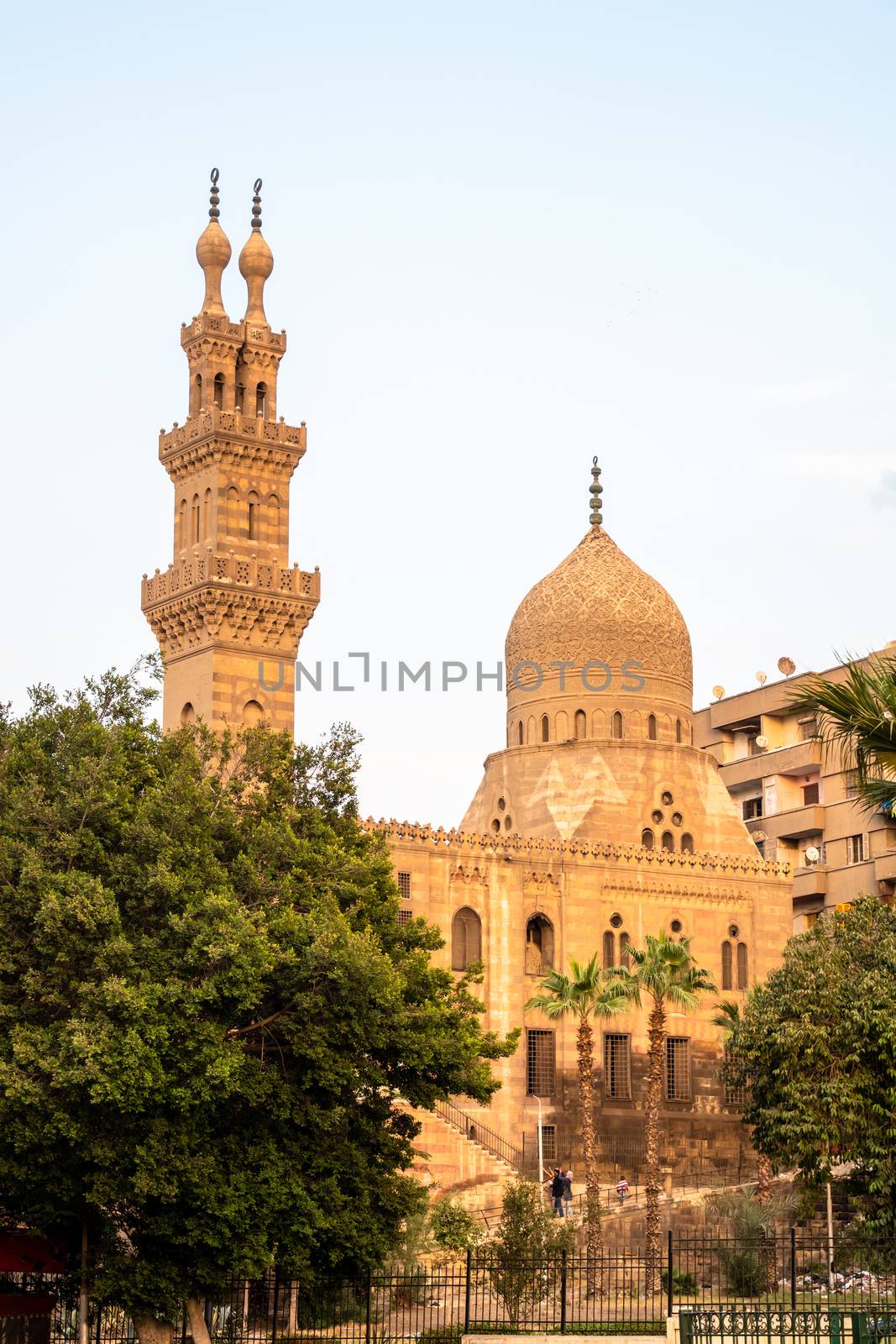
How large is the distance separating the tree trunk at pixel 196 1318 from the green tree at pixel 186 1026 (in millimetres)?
35

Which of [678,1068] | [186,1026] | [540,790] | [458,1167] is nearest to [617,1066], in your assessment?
[678,1068]

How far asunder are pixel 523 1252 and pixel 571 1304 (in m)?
1.03

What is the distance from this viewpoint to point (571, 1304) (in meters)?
31.2

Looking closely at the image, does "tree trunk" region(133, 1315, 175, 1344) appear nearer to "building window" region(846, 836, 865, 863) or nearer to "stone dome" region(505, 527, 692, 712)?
"stone dome" region(505, 527, 692, 712)

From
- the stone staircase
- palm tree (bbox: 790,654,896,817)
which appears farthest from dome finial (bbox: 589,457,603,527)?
palm tree (bbox: 790,654,896,817)

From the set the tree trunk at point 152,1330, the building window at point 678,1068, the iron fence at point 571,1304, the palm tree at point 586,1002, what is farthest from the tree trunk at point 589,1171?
the building window at point 678,1068

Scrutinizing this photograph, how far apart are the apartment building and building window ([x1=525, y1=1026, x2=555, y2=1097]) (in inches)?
631

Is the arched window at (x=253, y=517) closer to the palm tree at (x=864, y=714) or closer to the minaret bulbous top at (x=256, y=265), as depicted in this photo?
the minaret bulbous top at (x=256, y=265)

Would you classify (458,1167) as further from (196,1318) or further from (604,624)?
(196,1318)

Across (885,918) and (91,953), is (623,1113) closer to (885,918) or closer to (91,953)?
(885,918)

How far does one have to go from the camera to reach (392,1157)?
29438 millimetres

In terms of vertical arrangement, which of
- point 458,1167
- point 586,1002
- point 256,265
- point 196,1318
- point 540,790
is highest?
point 256,265

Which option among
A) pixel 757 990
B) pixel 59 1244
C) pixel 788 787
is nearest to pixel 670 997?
pixel 757 990

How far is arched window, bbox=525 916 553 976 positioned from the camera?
50.8m
